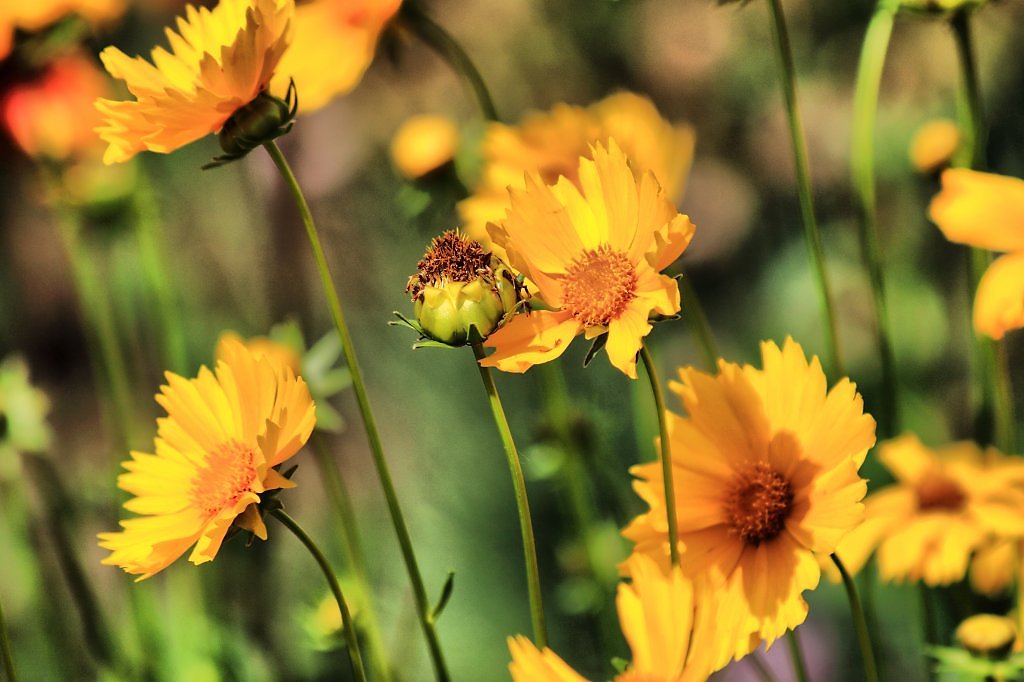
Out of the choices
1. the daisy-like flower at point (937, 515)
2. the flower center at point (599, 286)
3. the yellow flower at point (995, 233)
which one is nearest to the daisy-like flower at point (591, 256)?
the flower center at point (599, 286)

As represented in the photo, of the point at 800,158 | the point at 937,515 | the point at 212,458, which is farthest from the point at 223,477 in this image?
the point at 937,515

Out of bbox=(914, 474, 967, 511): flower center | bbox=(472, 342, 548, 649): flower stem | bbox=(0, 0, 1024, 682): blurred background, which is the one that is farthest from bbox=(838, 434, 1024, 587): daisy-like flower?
bbox=(472, 342, 548, 649): flower stem

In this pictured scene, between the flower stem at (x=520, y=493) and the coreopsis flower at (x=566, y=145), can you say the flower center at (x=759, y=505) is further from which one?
the coreopsis flower at (x=566, y=145)

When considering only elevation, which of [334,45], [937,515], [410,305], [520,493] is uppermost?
[334,45]

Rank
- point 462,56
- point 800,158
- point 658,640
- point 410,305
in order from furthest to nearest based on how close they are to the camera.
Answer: point 410,305 < point 462,56 < point 800,158 < point 658,640

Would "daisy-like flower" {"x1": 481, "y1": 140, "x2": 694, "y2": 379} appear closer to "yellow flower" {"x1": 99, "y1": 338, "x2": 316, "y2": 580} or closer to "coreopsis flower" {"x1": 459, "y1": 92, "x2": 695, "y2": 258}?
"yellow flower" {"x1": 99, "y1": 338, "x2": 316, "y2": 580}

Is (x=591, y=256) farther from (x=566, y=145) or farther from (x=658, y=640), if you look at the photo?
(x=566, y=145)
